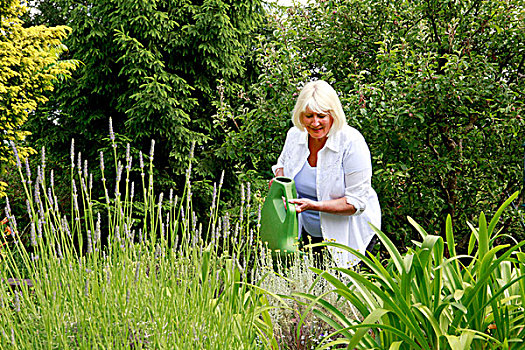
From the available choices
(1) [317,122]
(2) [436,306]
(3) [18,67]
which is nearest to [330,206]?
(1) [317,122]

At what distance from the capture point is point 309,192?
2.90m

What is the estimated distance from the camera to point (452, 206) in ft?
17.1

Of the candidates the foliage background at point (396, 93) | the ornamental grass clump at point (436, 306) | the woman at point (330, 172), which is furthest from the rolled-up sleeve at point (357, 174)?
the foliage background at point (396, 93)

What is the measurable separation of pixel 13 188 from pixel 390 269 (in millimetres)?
9190

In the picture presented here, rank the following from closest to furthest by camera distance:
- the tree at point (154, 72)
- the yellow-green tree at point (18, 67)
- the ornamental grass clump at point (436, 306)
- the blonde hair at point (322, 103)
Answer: the ornamental grass clump at point (436, 306) < the blonde hair at point (322, 103) < the yellow-green tree at point (18, 67) < the tree at point (154, 72)

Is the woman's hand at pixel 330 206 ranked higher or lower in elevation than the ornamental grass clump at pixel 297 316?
higher

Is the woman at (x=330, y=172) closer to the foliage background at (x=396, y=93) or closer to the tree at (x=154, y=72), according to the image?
the foliage background at (x=396, y=93)

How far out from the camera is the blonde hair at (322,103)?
267 centimetres

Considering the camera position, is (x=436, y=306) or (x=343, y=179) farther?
(x=343, y=179)

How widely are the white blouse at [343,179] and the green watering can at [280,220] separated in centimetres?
22

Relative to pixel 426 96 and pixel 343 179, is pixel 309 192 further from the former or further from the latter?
pixel 426 96

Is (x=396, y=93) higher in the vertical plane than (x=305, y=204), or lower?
higher

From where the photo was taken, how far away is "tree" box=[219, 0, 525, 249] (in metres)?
4.61

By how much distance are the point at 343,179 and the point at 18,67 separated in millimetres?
5468
